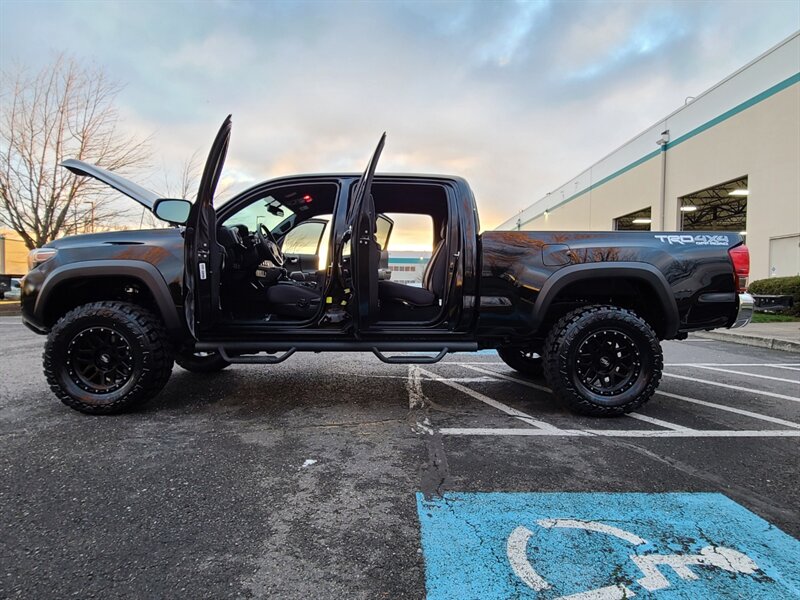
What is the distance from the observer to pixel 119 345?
3.56 metres

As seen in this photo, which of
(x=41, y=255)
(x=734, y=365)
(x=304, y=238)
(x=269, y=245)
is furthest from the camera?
(x=734, y=365)

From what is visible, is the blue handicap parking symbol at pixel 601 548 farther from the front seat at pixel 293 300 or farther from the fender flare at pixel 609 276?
the front seat at pixel 293 300

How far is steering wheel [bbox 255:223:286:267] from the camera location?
4.23m

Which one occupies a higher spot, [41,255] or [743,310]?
[41,255]

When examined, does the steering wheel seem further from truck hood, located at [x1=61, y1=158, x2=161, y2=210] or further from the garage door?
the garage door

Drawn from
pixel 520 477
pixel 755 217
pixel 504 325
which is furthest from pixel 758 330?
pixel 520 477

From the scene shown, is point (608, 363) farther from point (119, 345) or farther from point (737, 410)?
point (119, 345)

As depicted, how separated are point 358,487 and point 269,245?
2.65 m

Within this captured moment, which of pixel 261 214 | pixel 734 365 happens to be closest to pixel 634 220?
pixel 734 365

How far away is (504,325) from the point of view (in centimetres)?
371

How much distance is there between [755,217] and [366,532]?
16125 mm

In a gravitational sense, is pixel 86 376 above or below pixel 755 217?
below

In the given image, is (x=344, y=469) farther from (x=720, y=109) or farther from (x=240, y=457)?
(x=720, y=109)

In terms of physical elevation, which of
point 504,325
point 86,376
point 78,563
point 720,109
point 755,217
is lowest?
point 78,563
